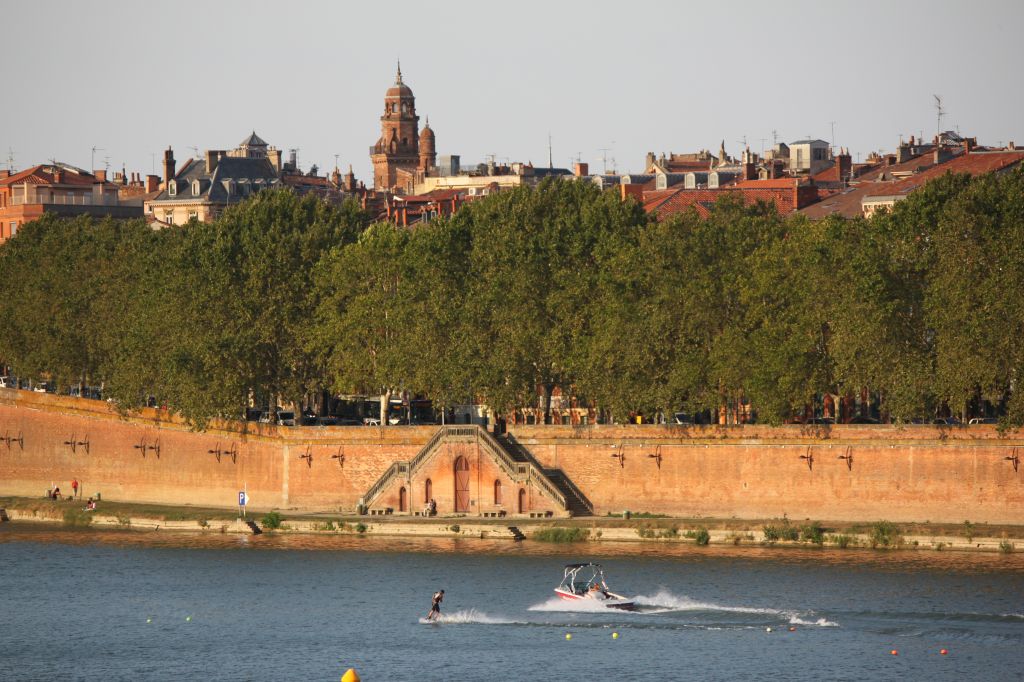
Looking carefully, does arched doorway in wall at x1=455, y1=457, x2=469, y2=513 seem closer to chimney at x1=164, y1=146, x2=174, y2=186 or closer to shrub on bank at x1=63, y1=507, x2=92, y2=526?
shrub on bank at x1=63, y1=507, x2=92, y2=526

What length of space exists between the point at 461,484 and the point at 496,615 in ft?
70.7

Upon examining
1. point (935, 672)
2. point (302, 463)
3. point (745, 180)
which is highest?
point (745, 180)

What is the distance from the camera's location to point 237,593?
90.1 meters

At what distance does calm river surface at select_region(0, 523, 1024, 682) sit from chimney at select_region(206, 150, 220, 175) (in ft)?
277

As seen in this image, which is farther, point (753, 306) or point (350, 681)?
point (753, 306)

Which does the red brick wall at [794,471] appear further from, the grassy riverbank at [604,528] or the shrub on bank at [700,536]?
the shrub on bank at [700,536]

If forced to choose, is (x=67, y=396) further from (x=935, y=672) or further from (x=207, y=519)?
(x=935, y=672)

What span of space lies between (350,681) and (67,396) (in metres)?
55.1

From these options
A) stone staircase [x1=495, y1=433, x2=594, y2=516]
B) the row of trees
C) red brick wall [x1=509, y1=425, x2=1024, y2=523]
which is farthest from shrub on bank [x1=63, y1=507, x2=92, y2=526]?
red brick wall [x1=509, y1=425, x2=1024, y2=523]

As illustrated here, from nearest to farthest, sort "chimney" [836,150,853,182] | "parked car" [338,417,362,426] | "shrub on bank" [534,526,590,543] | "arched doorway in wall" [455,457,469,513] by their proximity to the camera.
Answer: "shrub on bank" [534,526,590,543], "arched doorway in wall" [455,457,469,513], "parked car" [338,417,362,426], "chimney" [836,150,853,182]

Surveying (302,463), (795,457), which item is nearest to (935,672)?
(795,457)

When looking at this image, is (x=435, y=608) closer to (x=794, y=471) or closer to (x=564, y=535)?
(x=564, y=535)

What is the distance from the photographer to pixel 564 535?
321 ft

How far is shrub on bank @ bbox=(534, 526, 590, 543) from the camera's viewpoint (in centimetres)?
9775
